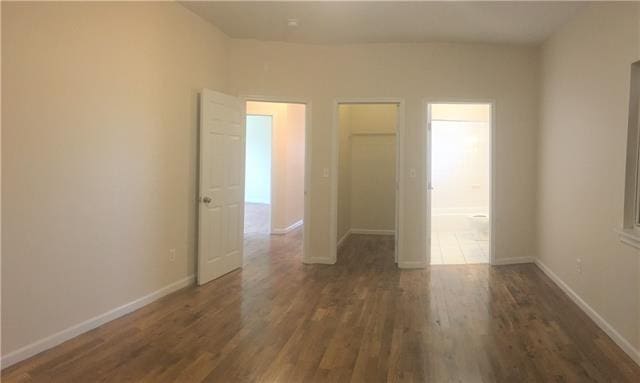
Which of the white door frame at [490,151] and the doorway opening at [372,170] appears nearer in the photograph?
the white door frame at [490,151]

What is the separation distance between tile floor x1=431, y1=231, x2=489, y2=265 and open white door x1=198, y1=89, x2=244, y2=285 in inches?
100

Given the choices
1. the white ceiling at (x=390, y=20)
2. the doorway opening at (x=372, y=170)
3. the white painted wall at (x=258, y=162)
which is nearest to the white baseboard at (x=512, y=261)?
the doorway opening at (x=372, y=170)

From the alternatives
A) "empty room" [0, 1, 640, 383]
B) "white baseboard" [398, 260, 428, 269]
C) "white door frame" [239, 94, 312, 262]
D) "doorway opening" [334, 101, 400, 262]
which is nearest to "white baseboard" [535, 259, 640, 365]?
"empty room" [0, 1, 640, 383]

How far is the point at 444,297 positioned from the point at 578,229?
134 cm

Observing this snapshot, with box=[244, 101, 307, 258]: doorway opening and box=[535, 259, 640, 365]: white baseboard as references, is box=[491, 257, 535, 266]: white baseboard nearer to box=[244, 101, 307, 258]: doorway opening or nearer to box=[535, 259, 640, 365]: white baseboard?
box=[535, 259, 640, 365]: white baseboard

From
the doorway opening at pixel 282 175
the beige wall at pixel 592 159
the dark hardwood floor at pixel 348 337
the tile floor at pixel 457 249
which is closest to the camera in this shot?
the dark hardwood floor at pixel 348 337

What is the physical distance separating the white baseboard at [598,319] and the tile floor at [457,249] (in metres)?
1.00

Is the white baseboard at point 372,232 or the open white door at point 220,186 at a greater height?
the open white door at point 220,186

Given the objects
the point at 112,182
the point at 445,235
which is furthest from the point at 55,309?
the point at 445,235

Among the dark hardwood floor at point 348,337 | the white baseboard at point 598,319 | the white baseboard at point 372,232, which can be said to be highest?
the white baseboard at point 372,232

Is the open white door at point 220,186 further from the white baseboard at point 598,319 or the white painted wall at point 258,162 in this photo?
the white painted wall at point 258,162

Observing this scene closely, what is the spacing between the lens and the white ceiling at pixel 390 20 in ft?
11.9

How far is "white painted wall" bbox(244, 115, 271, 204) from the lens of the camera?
39.8ft

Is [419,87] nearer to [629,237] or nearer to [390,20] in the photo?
[390,20]
